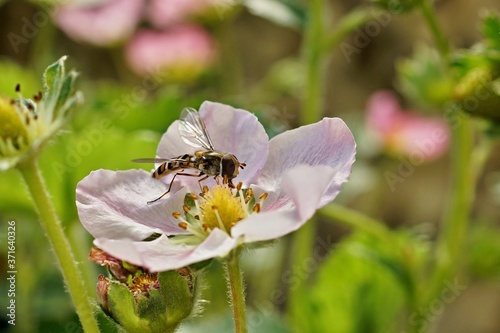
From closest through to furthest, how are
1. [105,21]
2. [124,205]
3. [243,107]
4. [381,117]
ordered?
[124,205], [243,107], [381,117], [105,21]

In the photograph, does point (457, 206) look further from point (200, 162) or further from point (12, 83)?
point (12, 83)

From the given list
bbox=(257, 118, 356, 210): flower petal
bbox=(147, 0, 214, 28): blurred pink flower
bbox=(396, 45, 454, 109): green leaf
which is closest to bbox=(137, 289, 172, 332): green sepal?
bbox=(257, 118, 356, 210): flower petal

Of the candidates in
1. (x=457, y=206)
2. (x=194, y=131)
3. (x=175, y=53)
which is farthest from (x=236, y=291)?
(x=175, y=53)

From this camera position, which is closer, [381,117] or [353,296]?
[353,296]

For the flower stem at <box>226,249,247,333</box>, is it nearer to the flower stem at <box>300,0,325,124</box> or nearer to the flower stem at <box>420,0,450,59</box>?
the flower stem at <box>420,0,450,59</box>

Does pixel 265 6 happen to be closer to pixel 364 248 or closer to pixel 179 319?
pixel 364 248

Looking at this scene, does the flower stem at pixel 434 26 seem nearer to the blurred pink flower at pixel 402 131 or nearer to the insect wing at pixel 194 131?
the insect wing at pixel 194 131
